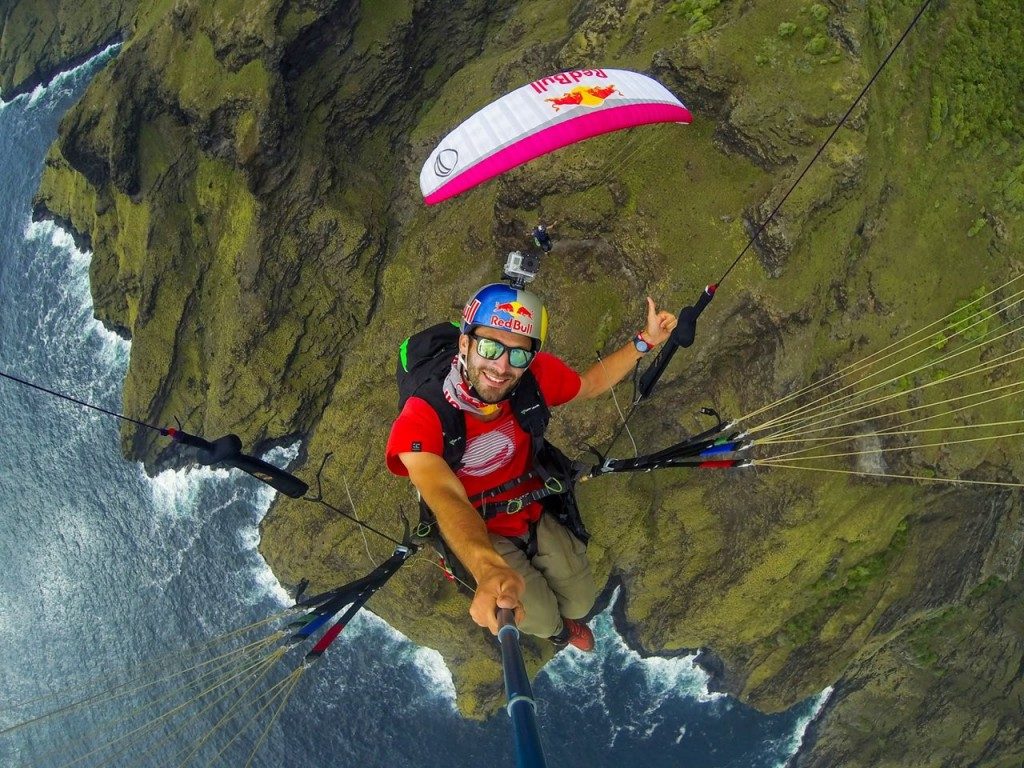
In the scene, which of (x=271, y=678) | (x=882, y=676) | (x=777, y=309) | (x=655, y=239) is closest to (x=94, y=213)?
(x=271, y=678)

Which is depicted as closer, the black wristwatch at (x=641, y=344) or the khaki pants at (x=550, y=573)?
the black wristwatch at (x=641, y=344)

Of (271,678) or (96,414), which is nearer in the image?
(271,678)

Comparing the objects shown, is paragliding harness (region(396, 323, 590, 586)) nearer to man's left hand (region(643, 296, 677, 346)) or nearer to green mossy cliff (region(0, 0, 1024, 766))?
man's left hand (region(643, 296, 677, 346))

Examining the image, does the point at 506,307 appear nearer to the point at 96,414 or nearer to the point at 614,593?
the point at 614,593

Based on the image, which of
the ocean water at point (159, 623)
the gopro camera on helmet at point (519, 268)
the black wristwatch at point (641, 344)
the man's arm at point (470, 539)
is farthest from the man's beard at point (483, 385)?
the ocean water at point (159, 623)

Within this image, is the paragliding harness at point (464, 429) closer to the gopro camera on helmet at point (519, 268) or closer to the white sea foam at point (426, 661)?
the gopro camera on helmet at point (519, 268)

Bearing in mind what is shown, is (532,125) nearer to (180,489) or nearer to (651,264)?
(651,264)

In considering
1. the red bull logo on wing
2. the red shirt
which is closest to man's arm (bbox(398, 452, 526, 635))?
the red shirt
